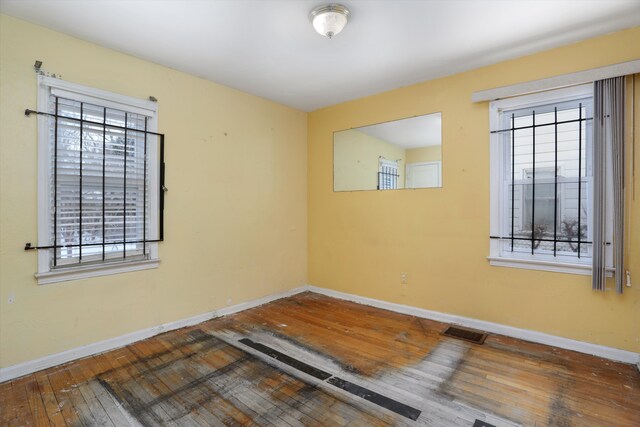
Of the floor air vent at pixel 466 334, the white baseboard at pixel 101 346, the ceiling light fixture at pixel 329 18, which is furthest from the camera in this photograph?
the floor air vent at pixel 466 334

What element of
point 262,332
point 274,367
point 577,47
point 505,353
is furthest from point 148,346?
point 577,47

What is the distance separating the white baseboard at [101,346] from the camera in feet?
7.60

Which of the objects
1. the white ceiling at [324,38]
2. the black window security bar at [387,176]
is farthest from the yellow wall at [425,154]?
the white ceiling at [324,38]

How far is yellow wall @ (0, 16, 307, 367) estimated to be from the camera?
2.34 meters

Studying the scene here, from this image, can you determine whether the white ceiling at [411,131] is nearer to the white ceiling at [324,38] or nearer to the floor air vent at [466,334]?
the white ceiling at [324,38]

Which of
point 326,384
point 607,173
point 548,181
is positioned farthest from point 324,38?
point 326,384

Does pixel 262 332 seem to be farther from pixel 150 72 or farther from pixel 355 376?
pixel 150 72

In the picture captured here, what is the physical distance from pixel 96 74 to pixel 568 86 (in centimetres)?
425

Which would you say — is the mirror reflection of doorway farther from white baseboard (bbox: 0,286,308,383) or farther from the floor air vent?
white baseboard (bbox: 0,286,308,383)

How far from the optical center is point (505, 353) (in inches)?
106

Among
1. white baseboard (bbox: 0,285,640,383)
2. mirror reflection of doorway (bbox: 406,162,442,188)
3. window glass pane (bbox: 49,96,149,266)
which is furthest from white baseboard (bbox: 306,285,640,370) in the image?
window glass pane (bbox: 49,96,149,266)

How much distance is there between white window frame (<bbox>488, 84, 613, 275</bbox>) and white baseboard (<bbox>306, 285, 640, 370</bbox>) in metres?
0.63

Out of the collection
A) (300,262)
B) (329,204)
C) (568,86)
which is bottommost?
(300,262)

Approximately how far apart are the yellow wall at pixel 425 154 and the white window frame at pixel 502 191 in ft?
1.84
